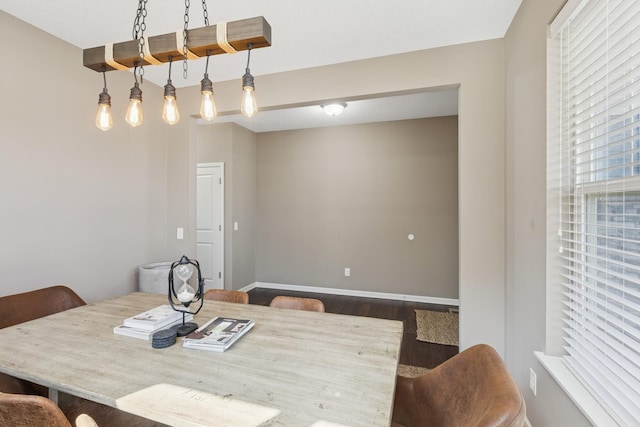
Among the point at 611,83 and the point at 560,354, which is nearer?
the point at 611,83

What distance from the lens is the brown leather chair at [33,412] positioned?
830mm

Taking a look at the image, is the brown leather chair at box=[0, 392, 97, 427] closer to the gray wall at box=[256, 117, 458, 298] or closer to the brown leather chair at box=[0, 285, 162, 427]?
the brown leather chair at box=[0, 285, 162, 427]

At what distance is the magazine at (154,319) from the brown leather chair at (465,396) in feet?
3.77

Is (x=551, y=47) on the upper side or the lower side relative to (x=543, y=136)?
upper

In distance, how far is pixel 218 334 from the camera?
4.28ft

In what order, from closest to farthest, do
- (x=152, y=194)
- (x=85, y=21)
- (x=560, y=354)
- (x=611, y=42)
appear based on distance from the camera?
(x=611, y=42) → (x=560, y=354) → (x=85, y=21) → (x=152, y=194)

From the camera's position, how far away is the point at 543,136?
4.89 feet

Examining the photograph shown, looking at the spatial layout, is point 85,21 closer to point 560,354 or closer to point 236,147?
point 236,147

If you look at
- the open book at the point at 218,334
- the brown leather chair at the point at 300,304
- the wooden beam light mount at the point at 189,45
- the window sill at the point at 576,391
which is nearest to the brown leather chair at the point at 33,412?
the open book at the point at 218,334

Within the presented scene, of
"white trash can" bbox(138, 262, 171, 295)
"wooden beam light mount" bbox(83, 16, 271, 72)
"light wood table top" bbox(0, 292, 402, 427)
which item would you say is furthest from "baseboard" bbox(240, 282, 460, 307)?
"wooden beam light mount" bbox(83, 16, 271, 72)

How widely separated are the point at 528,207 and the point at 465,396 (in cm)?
118

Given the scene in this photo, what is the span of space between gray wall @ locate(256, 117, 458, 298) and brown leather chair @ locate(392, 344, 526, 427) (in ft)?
10.2

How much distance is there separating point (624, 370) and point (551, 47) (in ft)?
4.72

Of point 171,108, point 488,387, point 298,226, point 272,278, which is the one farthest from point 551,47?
point 272,278
